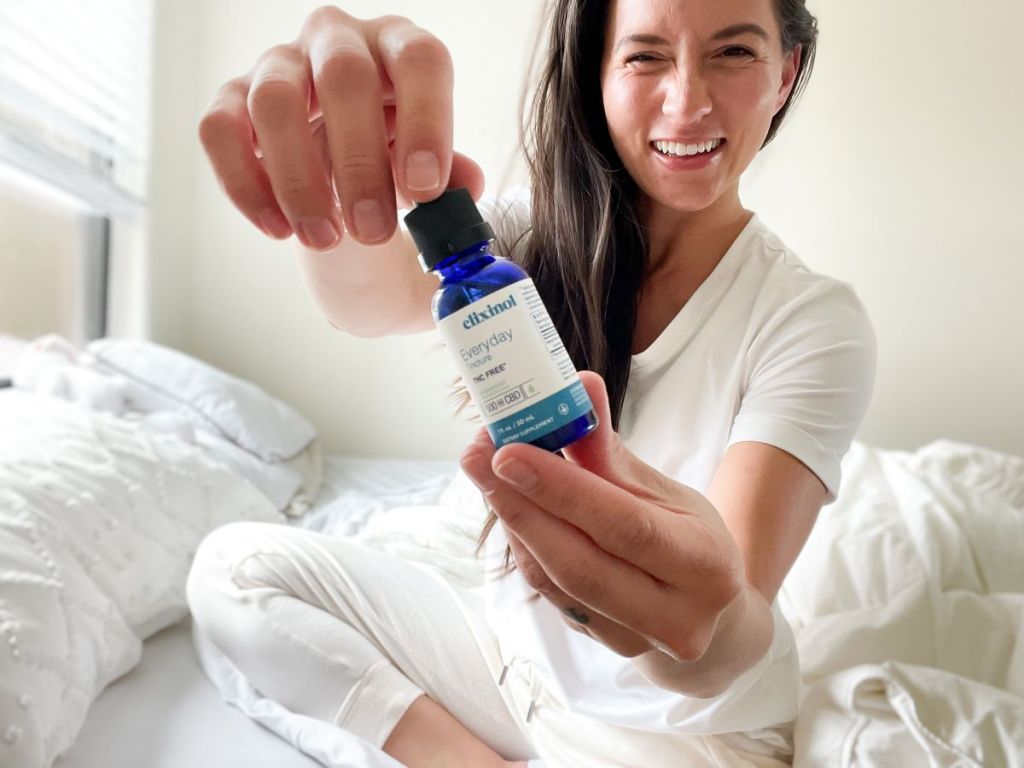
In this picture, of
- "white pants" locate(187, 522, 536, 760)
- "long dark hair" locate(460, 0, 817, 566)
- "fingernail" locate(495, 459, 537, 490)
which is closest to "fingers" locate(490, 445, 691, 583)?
"fingernail" locate(495, 459, 537, 490)

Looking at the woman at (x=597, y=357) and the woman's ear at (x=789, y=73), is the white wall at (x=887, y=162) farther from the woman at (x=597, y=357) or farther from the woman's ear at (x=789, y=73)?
the woman at (x=597, y=357)

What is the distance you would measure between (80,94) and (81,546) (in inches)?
62.5

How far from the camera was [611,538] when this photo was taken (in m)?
0.44

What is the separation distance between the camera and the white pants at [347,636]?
889 millimetres

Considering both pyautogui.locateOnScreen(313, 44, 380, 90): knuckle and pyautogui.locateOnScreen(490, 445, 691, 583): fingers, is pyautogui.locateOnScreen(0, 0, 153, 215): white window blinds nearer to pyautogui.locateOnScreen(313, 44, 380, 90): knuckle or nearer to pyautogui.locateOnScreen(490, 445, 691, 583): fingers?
pyautogui.locateOnScreen(313, 44, 380, 90): knuckle

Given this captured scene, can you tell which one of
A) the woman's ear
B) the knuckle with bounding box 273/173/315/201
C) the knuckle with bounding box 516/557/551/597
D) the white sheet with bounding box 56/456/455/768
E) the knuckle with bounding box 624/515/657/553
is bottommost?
the white sheet with bounding box 56/456/455/768

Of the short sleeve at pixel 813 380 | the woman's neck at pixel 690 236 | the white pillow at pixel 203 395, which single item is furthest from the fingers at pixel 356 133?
the white pillow at pixel 203 395

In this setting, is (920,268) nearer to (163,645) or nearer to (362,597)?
(362,597)

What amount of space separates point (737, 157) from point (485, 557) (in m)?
0.52

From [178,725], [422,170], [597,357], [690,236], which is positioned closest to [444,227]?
[422,170]

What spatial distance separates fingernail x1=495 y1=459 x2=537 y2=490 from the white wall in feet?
6.49

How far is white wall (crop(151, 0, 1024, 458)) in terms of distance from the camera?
7.13 ft

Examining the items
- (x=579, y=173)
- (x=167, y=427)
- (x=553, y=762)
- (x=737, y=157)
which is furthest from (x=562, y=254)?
(x=167, y=427)

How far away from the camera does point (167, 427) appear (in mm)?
1894
